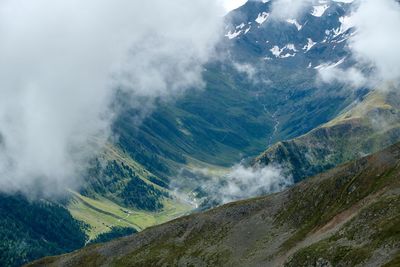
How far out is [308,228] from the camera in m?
158

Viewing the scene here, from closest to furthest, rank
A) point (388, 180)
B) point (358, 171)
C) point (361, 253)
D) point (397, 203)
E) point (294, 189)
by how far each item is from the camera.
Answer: point (361, 253) → point (397, 203) → point (388, 180) → point (358, 171) → point (294, 189)

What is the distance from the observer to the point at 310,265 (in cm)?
13225

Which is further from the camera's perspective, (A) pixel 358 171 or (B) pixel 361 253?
(A) pixel 358 171

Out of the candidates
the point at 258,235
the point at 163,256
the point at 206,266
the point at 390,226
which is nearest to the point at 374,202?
the point at 390,226

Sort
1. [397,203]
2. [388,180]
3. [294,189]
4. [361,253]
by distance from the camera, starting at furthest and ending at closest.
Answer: [294,189], [388,180], [397,203], [361,253]

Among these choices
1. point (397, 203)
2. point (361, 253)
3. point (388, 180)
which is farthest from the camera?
point (388, 180)

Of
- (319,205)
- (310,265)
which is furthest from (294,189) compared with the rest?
(310,265)

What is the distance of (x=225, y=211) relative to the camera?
642 feet

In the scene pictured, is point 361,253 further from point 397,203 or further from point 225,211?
point 225,211

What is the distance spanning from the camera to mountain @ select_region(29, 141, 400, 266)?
12606 centimetres

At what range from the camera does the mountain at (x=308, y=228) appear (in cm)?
12606

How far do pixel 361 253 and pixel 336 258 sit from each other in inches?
Result: 294

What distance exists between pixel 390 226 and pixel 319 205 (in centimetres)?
4416

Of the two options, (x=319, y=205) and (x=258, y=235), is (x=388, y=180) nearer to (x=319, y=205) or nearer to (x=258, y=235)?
(x=319, y=205)
